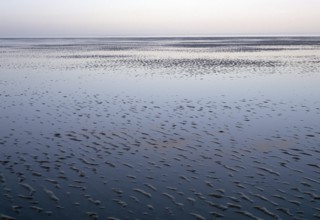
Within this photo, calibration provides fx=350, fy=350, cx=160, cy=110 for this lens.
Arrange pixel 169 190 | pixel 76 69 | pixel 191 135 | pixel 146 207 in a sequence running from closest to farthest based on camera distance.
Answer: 1. pixel 146 207
2. pixel 169 190
3. pixel 191 135
4. pixel 76 69

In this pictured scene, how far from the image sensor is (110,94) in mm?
34594

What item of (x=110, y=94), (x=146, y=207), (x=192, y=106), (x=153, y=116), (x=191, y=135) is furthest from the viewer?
(x=110, y=94)

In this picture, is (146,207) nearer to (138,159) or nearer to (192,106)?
(138,159)

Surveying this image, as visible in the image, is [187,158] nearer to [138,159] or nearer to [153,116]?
[138,159]

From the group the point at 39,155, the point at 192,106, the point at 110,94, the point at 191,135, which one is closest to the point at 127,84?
the point at 110,94

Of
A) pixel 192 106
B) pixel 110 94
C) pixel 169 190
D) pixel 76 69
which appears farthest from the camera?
pixel 76 69

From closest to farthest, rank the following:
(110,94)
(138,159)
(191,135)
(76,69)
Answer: (138,159), (191,135), (110,94), (76,69)

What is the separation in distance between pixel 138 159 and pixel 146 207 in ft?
15.7

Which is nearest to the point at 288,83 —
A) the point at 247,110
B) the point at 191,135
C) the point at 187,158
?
the point at 247,110

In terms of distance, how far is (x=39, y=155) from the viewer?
17.3 metres

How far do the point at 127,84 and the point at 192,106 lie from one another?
14.4 metres

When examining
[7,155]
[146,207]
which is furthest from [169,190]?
[7,155]

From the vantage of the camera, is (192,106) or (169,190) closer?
(169,190)

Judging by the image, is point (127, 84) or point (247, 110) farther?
point (127, 84)
